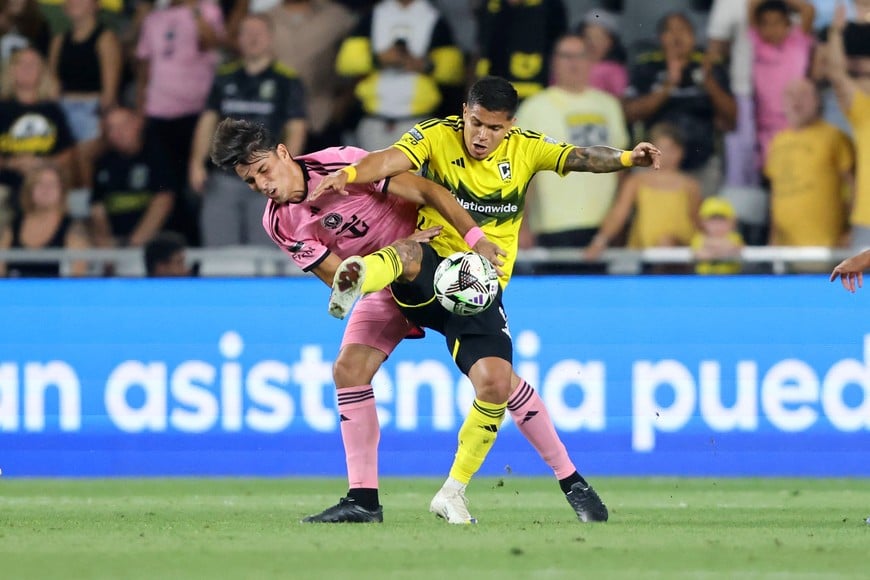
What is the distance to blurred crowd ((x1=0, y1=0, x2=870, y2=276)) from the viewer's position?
11914 millimetres

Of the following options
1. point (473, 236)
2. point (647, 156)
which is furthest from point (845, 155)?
point (473, 236)

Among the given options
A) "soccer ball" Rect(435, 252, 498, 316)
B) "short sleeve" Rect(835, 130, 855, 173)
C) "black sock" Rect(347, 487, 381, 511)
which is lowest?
"black sock" Rect(347, 487, 381, 511)

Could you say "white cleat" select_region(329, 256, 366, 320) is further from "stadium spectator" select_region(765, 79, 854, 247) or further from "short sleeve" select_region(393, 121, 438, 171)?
"stadium spectator" select_region(765, 79, 854, 247)

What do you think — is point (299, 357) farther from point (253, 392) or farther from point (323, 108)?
point (323, 108)

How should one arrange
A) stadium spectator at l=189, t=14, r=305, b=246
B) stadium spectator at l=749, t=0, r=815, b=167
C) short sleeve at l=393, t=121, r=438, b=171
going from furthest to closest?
stadium spectator at l=189, t=14, r=305, b=246, stadium spectator at l=749, t=0, r=815, b=167, short sleeve at l=393, t=121, r=438, b=171

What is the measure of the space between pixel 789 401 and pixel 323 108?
4.47 metres

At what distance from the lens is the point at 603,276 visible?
1083 centimetres

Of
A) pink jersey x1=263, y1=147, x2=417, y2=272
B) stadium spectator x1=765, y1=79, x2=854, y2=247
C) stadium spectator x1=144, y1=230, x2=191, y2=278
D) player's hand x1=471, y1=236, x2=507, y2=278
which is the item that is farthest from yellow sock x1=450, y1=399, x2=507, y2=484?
stadium spectator x1=765, y1=79, x2=854, y2=247

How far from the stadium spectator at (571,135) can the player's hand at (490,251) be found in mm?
4596

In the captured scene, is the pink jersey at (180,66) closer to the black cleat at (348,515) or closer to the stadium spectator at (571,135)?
the stadium spectator at (571,135)

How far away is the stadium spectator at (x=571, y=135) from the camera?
39.2 ft

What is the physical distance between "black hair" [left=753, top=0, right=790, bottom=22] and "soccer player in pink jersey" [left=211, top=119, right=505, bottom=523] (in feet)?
17.3

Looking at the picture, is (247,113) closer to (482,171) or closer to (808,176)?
(808,176)

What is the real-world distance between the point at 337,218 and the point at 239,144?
66 centimetres
